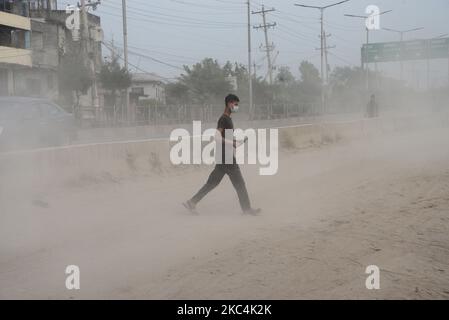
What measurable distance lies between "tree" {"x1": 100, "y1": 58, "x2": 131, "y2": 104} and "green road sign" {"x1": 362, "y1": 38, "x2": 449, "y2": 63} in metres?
20.6

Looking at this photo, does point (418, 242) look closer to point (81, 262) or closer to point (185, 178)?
point (81, 262)

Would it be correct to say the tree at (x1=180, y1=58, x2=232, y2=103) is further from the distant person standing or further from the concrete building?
the distant person standing

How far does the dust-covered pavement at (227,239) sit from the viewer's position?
470 cm

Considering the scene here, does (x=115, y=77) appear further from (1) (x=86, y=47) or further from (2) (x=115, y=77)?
(1) (x=86, y=47)

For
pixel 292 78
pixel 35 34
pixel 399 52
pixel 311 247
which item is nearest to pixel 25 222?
pixel 311 247

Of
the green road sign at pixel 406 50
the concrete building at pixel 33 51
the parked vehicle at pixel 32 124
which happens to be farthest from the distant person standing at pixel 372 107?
the green road sign at pixel 406 50

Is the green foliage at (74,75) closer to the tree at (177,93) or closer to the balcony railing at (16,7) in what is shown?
the balcony railing at (16,7)

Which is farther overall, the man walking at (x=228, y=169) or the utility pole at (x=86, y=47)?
the utility pole at (x=86, y=47)

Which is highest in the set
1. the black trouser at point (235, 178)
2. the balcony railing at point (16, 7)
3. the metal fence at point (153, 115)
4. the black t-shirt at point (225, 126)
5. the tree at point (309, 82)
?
the balcony railing at point (16, 7)

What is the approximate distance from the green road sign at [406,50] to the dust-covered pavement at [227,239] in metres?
37.0

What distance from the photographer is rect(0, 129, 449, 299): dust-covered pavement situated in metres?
4.70

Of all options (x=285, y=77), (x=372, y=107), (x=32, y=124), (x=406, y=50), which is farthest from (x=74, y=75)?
(x=285, y=77)
